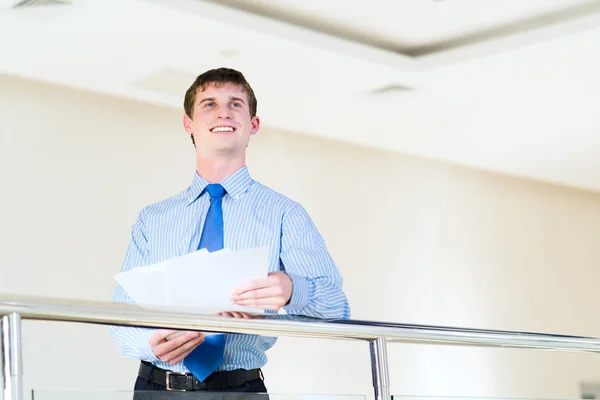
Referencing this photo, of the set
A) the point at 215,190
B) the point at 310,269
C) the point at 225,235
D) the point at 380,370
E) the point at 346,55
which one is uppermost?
the point at 346,55

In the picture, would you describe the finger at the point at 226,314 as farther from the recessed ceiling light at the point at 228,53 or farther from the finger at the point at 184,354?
the recessed ceiling light at the point at 228,53

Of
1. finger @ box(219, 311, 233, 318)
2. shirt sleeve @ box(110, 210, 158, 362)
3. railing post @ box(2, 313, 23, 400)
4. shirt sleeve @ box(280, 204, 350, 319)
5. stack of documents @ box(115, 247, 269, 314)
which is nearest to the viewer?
railing post @ box(2, 313, 23, 400)

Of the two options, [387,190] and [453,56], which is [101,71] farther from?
[387,190]

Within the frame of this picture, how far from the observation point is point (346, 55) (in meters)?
5.79

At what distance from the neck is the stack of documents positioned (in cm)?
52

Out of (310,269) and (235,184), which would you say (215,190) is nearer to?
(235,184)

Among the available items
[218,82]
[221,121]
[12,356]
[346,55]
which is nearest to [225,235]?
[221,121]

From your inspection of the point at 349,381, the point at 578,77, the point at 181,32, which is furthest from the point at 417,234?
the point at 181,32

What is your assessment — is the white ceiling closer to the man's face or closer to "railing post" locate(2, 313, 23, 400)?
the man's face

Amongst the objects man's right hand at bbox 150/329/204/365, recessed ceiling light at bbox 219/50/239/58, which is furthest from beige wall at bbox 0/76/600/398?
man's right hand at bbox 150/329/204/365

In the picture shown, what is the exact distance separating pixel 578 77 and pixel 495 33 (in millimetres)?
685

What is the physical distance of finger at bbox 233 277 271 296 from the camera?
6.18ft

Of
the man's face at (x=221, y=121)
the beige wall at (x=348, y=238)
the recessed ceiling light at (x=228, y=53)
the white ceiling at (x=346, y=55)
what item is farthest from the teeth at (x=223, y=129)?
the beige wall at (x=348, y=238)

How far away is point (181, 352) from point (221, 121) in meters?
0.63
